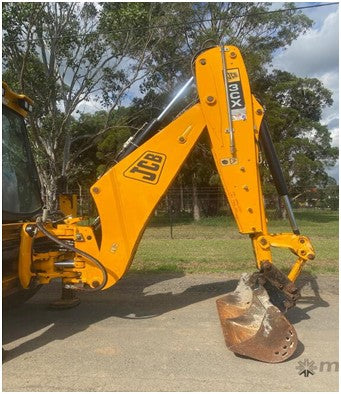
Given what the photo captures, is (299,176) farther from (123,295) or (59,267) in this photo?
(59,267)

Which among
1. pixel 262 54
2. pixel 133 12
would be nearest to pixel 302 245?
pixel 133 12

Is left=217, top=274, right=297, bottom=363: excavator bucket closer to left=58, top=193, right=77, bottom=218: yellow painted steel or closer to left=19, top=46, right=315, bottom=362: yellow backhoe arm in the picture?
left=19, top=46, right=315, bottom=362: yellow backhoe arm

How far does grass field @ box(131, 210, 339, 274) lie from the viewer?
26.5 ft

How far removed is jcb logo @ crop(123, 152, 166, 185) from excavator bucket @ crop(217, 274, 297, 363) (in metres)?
1.51

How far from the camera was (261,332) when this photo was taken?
3.62 metres

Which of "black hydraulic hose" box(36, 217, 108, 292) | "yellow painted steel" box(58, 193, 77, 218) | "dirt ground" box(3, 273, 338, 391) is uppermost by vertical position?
"yellow painted steel" box(58, 193, 77, 218)

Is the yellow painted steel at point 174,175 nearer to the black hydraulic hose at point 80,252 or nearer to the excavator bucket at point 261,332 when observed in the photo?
the black hydraulic hose at point 80,252

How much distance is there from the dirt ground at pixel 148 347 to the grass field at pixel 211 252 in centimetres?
196

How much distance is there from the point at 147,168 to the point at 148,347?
178 centimetres

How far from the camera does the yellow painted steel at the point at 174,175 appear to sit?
13.8 ft

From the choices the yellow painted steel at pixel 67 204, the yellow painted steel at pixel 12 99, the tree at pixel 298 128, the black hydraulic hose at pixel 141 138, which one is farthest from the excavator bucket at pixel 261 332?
the tree at pixel 298 128

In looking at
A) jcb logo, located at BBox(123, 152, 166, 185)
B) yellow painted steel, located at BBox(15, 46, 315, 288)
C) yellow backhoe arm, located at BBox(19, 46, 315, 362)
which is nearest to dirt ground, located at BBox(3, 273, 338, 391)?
yellow backhoe arm, located at BBox(19, 46, 315, 362)

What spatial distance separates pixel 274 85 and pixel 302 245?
2103cm

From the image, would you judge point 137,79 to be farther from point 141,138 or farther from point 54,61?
point 141,138
